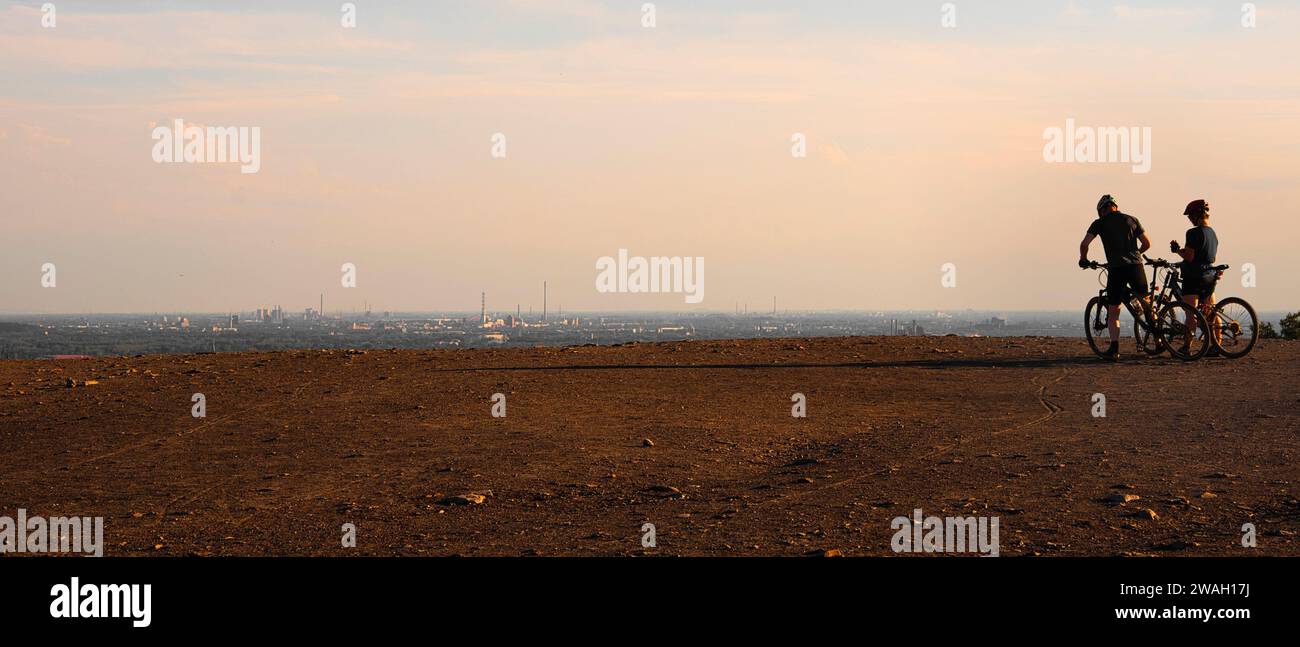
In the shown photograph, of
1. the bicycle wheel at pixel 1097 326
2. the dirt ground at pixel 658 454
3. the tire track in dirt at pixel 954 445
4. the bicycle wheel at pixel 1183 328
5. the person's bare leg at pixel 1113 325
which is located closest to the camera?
the dirt ground at pixel 658 454

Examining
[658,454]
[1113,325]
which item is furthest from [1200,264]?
[658,454]

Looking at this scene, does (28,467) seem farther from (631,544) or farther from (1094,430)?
(1094,430)

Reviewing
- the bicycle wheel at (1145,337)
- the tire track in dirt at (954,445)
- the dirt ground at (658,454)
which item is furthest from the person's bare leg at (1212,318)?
the tire track in dirt at (954,445)

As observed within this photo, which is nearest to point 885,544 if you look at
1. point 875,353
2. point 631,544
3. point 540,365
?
point 631,544

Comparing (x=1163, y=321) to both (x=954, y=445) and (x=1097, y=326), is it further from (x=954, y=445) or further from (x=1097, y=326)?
(x=954, y=445)

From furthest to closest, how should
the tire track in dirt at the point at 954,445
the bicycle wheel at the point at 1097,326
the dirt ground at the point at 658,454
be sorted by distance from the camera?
1. the bicycle wheel at the point at 1097,326
2. the tire track in dirt at the point at 954,445
3. the dirt ground at the point at 658,454

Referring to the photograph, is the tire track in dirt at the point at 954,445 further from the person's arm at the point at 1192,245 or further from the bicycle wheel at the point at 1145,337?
the person's arm at the point at 1192,245

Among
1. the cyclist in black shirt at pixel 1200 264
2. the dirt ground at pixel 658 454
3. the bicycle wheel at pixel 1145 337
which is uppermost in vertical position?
the cyclist in black shirt at pixel 1200 264
